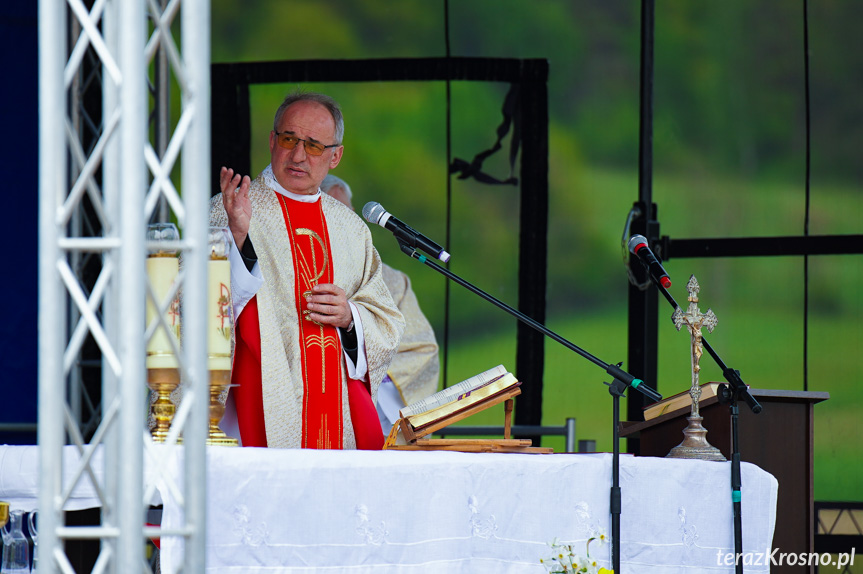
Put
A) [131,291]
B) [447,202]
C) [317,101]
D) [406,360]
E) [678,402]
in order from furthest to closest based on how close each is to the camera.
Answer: [447,202], [406,360], [317,101], [678,402], [131,291]

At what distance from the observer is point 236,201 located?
3490mm

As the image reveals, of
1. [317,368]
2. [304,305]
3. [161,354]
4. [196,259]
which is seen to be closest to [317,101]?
[304,305]

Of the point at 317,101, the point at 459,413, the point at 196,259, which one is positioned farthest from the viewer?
the point at 317,101

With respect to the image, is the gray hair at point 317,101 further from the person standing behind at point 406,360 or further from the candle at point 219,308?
the person standing behind at point 406,360

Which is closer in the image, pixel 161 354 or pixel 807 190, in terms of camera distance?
pixel 161 354

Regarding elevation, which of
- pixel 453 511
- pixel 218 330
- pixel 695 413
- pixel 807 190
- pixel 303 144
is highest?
pixel 807 190

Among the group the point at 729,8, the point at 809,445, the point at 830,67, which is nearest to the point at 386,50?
the point at 729,8

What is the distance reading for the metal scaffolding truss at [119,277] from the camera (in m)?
2.23

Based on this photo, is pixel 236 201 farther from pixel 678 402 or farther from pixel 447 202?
pixel 447 202

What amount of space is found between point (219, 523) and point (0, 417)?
3.30 metres

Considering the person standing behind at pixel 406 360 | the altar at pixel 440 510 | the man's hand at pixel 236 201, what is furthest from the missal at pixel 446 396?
the person standing behind at pixel 406 360

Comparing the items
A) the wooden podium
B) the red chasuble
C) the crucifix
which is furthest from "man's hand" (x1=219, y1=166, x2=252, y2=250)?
the wooden podium

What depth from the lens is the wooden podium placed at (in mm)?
3529

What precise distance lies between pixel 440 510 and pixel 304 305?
1.11 meters
